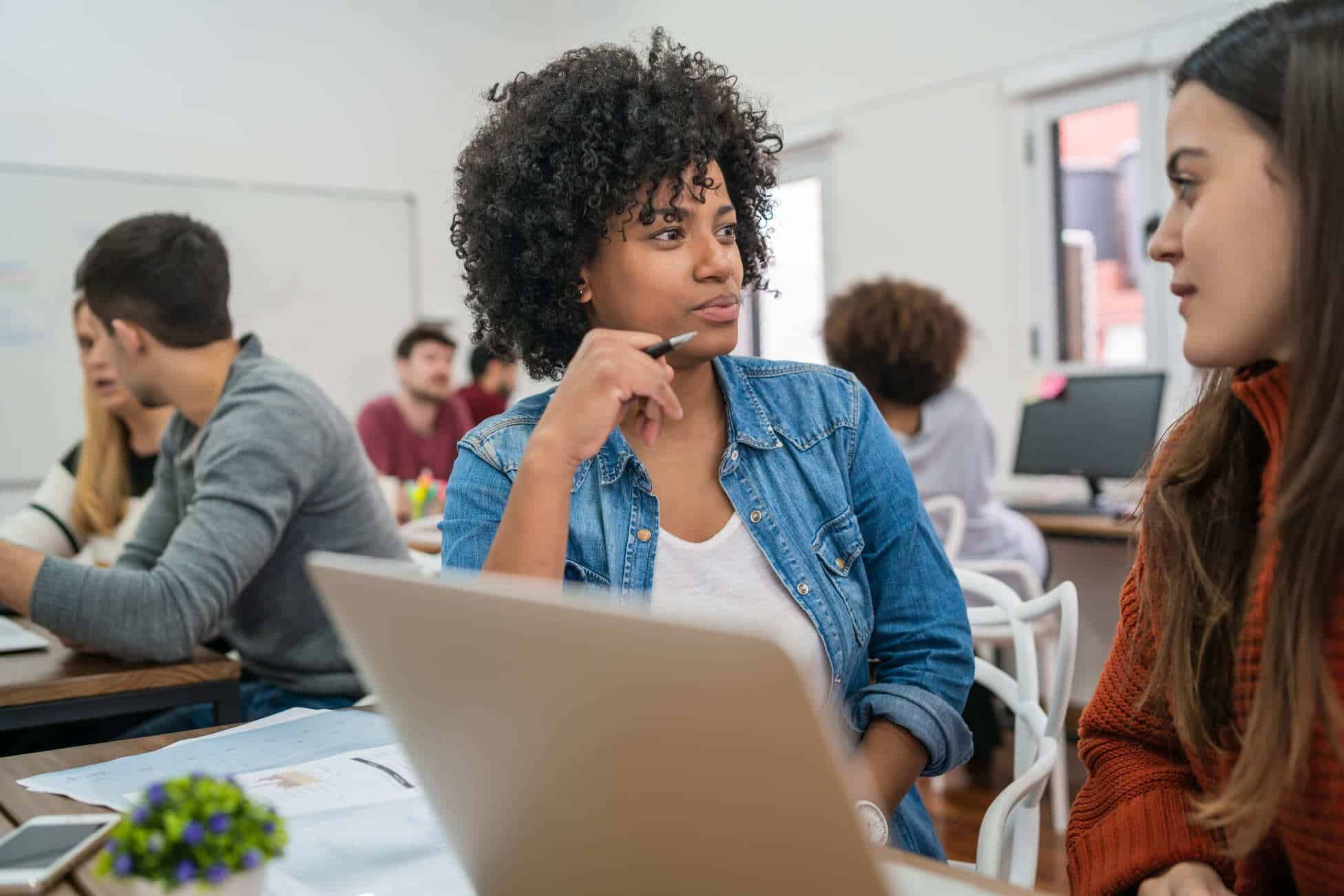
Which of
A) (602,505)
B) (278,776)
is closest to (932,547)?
(602,505)

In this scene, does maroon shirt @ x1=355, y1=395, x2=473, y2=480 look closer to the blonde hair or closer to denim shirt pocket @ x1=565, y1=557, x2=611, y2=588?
the blonde hair

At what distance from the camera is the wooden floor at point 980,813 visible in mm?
2650

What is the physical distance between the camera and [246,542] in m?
1.65

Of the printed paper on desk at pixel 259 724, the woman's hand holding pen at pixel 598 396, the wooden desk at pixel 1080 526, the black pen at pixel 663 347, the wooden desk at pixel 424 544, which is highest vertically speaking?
the black pen at pixel 663 347

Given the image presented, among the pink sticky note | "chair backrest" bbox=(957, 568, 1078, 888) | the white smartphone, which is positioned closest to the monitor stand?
the pink sticky note

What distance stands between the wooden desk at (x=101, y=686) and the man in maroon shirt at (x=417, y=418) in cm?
307

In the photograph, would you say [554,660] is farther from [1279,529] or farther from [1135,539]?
[1135,539]

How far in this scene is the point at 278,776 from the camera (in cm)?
103

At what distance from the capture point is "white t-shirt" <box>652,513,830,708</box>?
1.21 meters

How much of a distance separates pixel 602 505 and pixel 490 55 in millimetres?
5453

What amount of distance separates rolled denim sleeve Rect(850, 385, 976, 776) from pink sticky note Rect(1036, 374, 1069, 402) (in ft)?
8.97

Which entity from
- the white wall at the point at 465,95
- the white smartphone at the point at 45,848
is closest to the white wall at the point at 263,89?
the white wall at the point at 465,95

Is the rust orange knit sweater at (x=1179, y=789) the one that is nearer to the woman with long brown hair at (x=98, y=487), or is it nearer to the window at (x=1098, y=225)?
the woman with long brown hair at (x=98, y=487)

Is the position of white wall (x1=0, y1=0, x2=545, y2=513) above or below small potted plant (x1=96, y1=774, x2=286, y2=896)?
above
